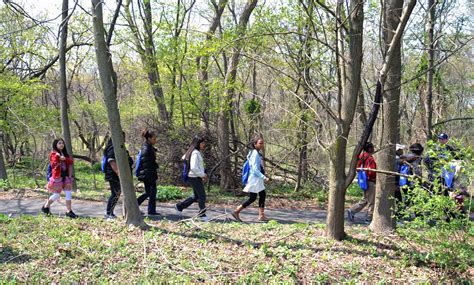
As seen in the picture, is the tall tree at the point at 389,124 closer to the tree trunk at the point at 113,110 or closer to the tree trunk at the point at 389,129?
the tree trunk at the point at 389,129

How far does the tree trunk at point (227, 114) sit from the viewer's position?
13281mm

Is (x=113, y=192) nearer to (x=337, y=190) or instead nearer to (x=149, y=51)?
(x=337, y=190)

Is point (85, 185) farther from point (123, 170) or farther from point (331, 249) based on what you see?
point (331, 249)

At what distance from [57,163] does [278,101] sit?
360 inches

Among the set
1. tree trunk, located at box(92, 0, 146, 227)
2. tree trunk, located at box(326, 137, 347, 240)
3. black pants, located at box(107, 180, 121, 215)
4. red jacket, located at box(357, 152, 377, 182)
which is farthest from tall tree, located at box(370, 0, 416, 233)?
black pants, located at box(107, 180, 121, 215)

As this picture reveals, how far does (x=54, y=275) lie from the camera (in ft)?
18.7

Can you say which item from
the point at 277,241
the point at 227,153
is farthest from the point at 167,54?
the point at 277,241

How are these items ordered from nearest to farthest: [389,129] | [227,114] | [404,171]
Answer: [389,129] < [404,171] < [227,114]

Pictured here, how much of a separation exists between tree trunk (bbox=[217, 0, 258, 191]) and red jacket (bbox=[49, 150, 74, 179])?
565 cm

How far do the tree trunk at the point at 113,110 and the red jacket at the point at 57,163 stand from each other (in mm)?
1816

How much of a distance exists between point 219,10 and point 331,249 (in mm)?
10810

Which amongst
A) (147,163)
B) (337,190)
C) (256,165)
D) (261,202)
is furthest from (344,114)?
(147,163)

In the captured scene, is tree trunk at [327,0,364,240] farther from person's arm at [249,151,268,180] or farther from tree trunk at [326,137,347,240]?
person's arm at [249,151,268,180]

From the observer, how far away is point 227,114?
13.9m
